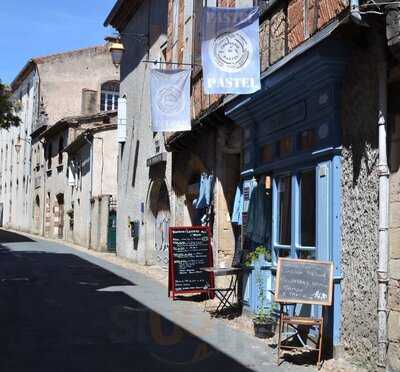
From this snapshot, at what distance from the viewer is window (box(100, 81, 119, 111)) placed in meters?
40.3

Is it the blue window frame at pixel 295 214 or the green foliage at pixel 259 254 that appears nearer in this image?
the blue window frame at pixel 295 214

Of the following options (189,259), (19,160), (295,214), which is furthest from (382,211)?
(19,160)

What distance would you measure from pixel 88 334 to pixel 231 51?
424 centimetres

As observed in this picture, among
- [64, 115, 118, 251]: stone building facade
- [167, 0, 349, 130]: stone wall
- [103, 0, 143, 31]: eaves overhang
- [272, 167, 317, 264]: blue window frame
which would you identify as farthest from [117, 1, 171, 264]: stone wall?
[272, 167, 317, 264]: blue window frame

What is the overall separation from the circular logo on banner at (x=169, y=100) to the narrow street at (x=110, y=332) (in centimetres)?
361

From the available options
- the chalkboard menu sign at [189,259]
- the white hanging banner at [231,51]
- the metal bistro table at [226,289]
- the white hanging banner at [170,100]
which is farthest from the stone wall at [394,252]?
the white hanging banner at [170,100]

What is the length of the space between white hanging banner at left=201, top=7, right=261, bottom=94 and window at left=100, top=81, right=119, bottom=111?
31987mm

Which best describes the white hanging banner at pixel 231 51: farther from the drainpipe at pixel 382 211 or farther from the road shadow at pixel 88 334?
the road shadow at pixel 88 334

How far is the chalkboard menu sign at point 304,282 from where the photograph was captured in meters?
7.57

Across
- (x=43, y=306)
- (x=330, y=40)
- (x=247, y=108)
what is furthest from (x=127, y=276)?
(x=330, y=40)

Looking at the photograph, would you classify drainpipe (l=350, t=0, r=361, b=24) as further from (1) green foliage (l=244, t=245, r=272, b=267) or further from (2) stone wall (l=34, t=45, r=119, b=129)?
(2) stone wall (l=34, t=45, r=119, b=129)

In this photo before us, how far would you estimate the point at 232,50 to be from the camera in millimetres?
8922

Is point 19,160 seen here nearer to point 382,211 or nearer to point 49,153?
point 49,153

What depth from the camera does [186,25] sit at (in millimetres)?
15781
